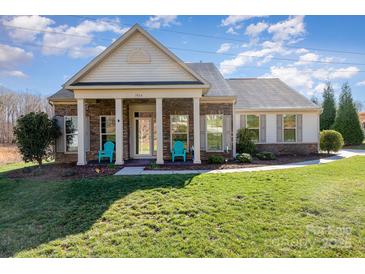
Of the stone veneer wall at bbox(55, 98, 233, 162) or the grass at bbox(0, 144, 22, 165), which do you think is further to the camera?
the grass at bbox(0, 144, 22, 165)

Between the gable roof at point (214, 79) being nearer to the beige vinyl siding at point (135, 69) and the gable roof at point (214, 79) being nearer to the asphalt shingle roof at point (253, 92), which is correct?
the asphalt shingle roof at point (253, 92)

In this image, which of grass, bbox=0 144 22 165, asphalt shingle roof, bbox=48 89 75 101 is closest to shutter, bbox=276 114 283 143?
asphalt shingle roof, bbox=48 89 75 101

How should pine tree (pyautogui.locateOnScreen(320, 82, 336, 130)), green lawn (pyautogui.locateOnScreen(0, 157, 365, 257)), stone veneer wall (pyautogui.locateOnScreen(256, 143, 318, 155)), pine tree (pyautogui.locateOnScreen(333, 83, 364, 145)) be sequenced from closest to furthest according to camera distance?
green lawn (pyautogui.locateOnScreen(0, 157, 365, 257))
stone veneer wall (pyautogui.locateOnScreen(256, 143, 318, 155))
pine tree (pyautogui.locateOnScreen(333, 83, 364, 145))
pine tree (pyautogui.locateOnScreen(320, 82, 336, 130))

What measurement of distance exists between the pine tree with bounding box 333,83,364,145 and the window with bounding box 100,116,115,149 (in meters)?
19.5

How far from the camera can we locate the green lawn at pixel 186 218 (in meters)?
3.76

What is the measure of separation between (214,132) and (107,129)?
5601mm

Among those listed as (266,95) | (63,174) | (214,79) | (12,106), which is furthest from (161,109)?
(12,106)

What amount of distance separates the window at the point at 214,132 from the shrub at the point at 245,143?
1.59 metres

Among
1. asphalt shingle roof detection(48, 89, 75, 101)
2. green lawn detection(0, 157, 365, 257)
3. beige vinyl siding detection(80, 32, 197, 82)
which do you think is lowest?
green lawn detection(0, 157, 365, 257)

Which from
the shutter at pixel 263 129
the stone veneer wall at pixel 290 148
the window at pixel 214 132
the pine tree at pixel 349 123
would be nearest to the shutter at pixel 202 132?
the window at pixel 214 132

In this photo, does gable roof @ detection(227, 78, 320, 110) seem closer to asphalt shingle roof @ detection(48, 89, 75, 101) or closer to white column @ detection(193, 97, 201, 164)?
white column @ detection(193, 97, 201, 164)

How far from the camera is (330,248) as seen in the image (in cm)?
372

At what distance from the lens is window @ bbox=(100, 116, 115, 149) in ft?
40.0
